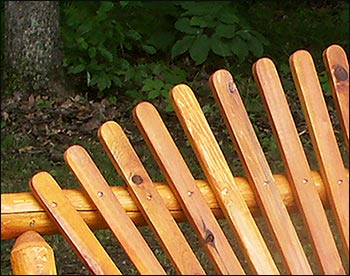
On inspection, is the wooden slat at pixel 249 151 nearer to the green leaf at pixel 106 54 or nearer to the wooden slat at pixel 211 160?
the wooden slat at pixel 211 160

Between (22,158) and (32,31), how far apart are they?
1065 mm

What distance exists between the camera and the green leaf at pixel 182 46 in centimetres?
569

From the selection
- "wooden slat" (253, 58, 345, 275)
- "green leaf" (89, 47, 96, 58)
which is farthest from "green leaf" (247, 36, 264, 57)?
"wooden slat" (253, 58, 345, 275)

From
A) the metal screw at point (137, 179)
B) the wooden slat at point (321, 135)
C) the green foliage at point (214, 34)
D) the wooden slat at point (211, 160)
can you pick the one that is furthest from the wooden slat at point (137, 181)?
the green foliage at point (214, 34)

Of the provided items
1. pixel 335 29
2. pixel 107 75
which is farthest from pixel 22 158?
pixel 335 29

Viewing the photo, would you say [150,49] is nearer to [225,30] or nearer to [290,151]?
[225,30]

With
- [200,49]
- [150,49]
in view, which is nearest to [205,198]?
[200,49]

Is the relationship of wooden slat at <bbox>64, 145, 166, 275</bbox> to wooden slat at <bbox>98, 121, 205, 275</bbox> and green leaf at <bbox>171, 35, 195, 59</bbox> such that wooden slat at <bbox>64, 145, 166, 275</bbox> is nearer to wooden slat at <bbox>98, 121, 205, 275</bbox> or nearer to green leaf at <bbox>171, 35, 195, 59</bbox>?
wooden slat at <bbox>98, 121, 205, 275</bbox>

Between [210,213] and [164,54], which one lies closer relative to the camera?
[210,213]

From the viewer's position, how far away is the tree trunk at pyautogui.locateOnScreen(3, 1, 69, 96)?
5547 mm

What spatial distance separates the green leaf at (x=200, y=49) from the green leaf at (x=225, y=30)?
10cm

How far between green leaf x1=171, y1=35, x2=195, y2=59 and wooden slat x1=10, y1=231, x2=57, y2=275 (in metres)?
4.04

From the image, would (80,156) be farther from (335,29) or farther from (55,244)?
(335,29)

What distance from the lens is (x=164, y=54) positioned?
6211 mm
